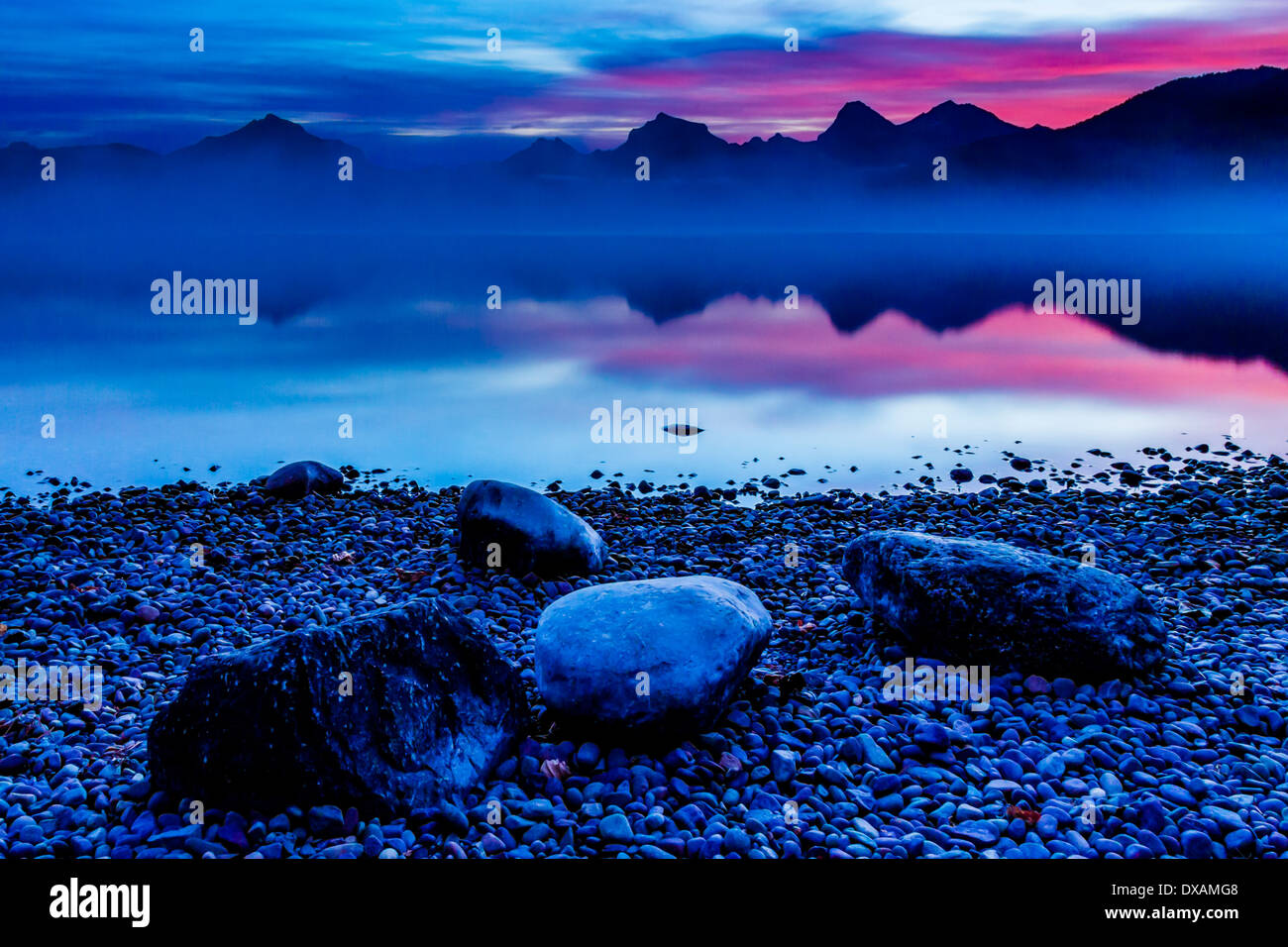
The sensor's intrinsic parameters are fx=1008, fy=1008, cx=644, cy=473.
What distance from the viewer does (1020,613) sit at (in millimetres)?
6359

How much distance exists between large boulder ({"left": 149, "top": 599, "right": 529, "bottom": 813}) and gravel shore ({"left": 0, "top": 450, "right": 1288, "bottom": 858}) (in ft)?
0.47

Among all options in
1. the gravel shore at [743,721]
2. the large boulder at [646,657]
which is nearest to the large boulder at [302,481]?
the gravel shore at [743,721]

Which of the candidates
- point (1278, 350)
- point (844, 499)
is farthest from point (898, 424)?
point (1278, 350)

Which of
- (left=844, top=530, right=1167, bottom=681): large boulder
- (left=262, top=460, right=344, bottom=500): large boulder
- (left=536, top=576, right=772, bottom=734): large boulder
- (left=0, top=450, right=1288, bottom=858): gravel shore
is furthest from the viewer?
(left=262, top=460, right=344, bottom=500): large boulder

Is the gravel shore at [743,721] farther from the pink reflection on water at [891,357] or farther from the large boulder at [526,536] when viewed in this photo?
→ the pink reflection on water at [891,357]

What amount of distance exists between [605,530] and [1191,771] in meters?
Answer: 6.19

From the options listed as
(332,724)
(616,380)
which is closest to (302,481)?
(332,724)

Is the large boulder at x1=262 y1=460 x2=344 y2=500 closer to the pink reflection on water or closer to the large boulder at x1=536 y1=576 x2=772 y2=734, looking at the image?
the large boulder at x1=536 y1=576 x2=772 y2=734

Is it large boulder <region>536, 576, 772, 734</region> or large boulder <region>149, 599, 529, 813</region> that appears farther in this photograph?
large boulder <region>536, 576, 772, 734</region>

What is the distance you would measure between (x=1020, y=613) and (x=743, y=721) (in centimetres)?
195

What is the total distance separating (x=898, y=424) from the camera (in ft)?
57.4

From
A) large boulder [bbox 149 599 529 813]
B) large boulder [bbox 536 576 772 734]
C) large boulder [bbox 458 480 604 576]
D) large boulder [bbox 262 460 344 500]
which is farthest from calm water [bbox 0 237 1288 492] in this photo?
large boulder [bbox 149 599 529 813]

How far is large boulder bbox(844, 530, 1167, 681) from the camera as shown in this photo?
20.5ft

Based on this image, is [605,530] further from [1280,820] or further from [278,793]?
[1280,820]
